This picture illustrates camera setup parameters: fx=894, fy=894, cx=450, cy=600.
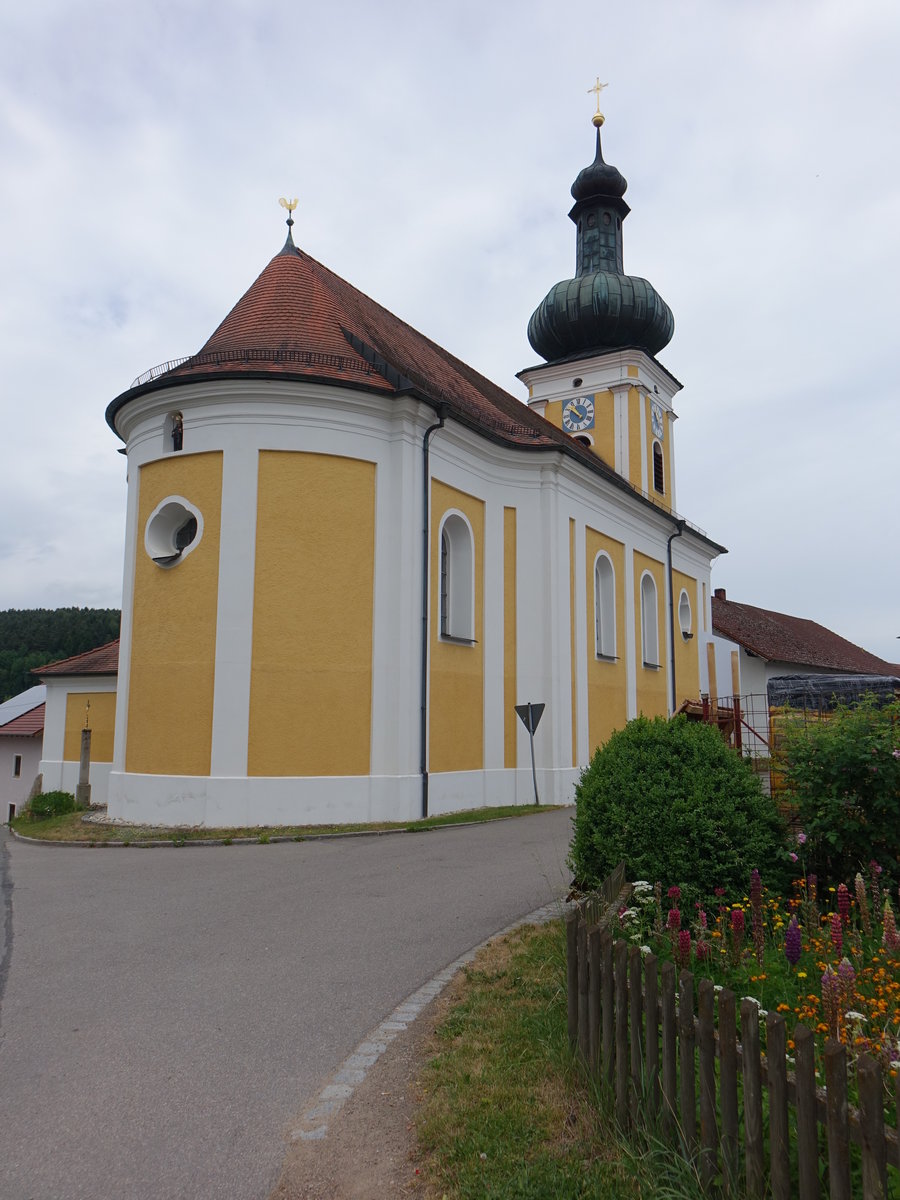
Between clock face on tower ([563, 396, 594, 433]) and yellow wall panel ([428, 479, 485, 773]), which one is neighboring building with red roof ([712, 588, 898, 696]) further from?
yellow wall panel ([428, 479, 485, 773])

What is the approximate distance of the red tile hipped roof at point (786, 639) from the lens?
36031 millimetres

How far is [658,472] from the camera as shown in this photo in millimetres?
28391

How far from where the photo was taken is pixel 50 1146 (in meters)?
3.60

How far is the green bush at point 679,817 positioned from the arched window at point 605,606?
1471 cm

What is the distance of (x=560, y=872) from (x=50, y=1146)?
20.3ft

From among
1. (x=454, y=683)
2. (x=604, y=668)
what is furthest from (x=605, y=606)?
(x=454, y=683)

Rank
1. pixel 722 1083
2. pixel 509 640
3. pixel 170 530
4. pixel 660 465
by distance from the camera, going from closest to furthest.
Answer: pixel 722 1083 → pixel 170 530 → pixel 509 640 → pixel 660 465

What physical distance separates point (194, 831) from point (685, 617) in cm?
1896

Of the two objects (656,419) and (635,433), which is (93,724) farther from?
(656,419)

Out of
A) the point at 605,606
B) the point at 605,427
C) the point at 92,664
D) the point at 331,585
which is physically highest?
the point at 605,427

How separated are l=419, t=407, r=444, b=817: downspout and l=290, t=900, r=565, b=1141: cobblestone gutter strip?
804 cm

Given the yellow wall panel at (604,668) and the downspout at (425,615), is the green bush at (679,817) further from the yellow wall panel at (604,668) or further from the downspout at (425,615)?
the yellow wall panel at (604,668)

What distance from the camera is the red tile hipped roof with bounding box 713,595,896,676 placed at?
118ft

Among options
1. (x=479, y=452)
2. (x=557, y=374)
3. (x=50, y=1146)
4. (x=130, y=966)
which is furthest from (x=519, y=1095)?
(x=557, y=374)
